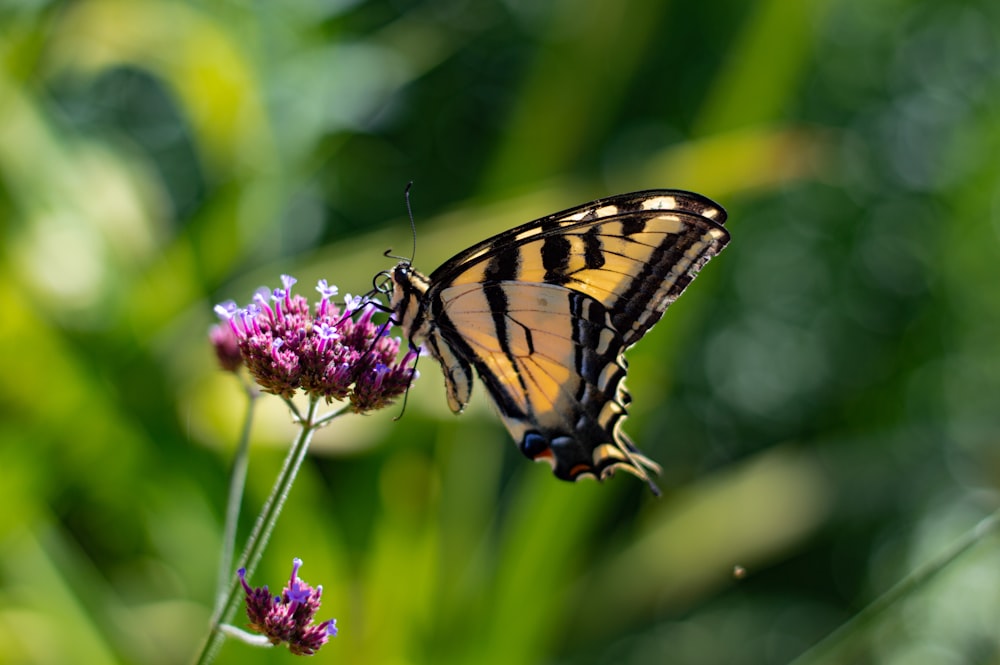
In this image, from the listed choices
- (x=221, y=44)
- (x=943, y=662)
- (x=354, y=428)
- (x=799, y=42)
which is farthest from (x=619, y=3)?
(x=943, y=662)

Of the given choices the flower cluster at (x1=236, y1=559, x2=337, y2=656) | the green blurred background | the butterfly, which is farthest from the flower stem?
the green blurred background

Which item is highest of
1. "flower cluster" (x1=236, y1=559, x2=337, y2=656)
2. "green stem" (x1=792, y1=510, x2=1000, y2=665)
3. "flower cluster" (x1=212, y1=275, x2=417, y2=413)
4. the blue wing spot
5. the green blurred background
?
the green blurred background

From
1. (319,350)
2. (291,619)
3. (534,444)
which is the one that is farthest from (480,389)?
(291,619)

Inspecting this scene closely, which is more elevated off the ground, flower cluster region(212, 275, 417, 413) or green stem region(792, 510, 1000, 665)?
flower cluster region(212, 275, 417, 413)

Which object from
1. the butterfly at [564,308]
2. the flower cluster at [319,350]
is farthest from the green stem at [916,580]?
the flower cluster at [319,350]

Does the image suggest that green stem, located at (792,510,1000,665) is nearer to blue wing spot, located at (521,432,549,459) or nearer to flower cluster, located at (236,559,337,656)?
blue wing spot, located at (521,432,549,459)

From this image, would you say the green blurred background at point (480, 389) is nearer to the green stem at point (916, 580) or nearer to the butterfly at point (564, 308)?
the green stem at point (916, 580)

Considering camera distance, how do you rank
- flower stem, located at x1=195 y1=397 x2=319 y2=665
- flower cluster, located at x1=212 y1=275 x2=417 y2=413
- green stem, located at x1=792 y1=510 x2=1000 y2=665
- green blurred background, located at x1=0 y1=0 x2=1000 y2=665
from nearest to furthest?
flower stem, located at x1=195 y1=397 x2=319 y2=665
flower cluster, located at x1=212 y1=275 x2=417 y2=413
green stem, located at x1=792 y1=510 x2=1000 y2=665
green blurred background, located at x1=0 y1=0 x2=1000 y2=665

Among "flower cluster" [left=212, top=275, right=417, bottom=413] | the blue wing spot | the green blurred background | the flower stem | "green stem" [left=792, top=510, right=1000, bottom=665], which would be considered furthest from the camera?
the green blurred background
